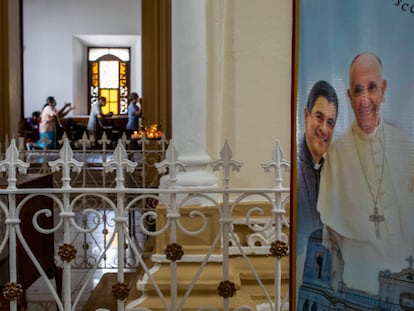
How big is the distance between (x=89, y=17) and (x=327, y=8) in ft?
53.4

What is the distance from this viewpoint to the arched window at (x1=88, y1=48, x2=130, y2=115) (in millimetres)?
18370

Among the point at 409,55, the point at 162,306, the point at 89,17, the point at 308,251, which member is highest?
the point at 89,17

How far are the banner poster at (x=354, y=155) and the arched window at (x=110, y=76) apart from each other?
56.9 feet

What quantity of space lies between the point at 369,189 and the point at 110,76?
1780 cm

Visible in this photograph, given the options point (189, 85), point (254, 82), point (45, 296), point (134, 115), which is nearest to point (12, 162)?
point (189, 85)

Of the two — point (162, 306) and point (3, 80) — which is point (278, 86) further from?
point (3, 80)

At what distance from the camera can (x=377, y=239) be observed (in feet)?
4.32

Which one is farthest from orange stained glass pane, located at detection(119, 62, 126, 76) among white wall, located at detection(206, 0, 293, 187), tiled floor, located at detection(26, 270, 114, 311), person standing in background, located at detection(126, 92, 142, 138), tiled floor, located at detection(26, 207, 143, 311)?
white wall, located at detection(206, 0, 293, 187)

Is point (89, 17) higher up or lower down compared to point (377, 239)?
higher up

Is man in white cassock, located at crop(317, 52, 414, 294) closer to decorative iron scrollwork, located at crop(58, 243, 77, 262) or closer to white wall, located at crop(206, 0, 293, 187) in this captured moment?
decorative iron scrollwork, located at crop(58, 243, 77, 262)

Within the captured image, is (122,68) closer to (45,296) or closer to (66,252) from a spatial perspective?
(45,296)

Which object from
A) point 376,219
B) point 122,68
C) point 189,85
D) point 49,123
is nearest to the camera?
point 376,219

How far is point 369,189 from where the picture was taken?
4.33 feet

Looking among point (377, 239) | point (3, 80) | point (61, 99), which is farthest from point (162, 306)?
point (61, 99)
